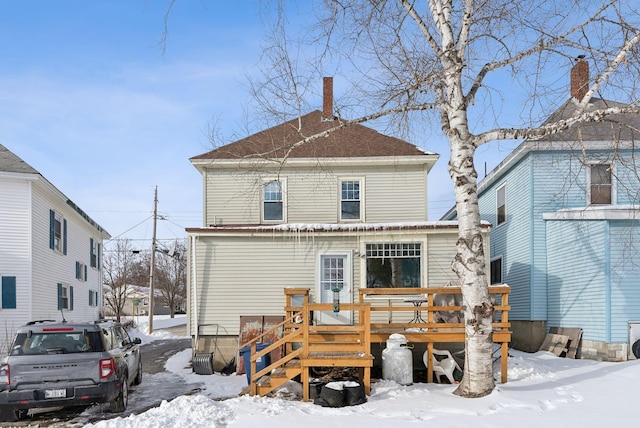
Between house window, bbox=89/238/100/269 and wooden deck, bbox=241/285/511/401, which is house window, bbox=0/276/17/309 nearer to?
wooden deck, bbox=241/285/511/401

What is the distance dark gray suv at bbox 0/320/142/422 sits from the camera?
7.69 meters

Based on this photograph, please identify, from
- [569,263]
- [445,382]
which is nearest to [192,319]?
[445,382]

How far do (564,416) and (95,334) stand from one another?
6.98 meters

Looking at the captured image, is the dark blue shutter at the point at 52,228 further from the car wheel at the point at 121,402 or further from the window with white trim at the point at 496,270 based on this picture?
the window with white trim at the point at 496,270

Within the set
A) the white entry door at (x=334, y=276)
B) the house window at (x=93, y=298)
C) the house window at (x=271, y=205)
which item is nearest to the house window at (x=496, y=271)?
the white entry door at (x=334, y=276)

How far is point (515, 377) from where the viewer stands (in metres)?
9.66

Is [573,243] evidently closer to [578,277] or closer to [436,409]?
[578,277]

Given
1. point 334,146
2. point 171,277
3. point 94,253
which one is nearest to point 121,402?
point 334,146

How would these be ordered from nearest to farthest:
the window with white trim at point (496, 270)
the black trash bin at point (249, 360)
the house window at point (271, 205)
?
1. the black trash bin at point (249, 360)
2. the house window at point (271, 205)
3. the window with white trim at point (496, 270)

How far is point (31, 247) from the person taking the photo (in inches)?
660

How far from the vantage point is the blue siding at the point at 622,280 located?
13.3 m

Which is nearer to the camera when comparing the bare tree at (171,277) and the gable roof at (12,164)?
the gable roof at (12,164)

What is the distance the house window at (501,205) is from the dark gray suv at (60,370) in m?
13.9

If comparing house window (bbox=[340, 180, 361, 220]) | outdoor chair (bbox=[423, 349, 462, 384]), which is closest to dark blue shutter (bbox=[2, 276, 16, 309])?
house window (bbox=[340, 180, 361, 220])
